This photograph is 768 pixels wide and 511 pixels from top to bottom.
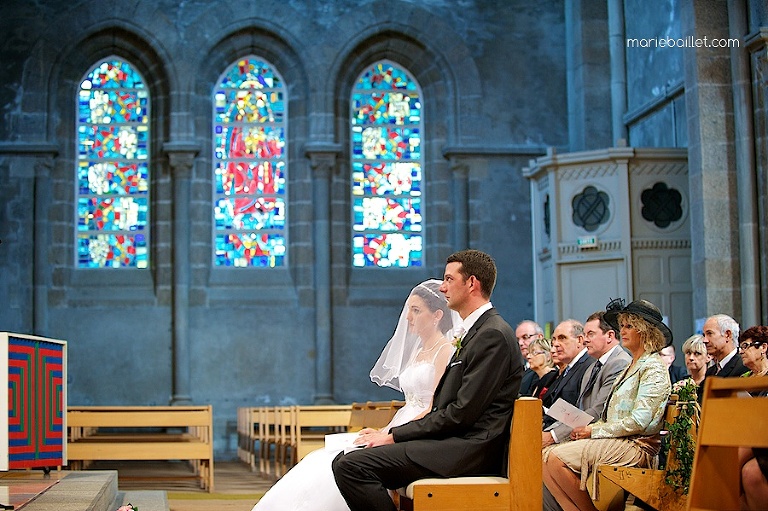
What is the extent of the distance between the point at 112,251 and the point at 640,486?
11.4 metres

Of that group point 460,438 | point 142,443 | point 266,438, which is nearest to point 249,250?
point 266,438

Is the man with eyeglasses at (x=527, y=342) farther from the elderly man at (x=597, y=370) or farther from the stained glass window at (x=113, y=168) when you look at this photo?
the stained glass window at (x=113, y=168)

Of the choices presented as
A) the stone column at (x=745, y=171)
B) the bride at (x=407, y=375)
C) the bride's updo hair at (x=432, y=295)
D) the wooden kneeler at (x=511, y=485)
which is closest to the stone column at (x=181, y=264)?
the stone column at (x=745, y=171)

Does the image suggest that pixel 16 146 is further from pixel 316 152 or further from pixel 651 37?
pixel 651 37

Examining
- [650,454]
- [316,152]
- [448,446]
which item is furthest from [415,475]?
[316,152]

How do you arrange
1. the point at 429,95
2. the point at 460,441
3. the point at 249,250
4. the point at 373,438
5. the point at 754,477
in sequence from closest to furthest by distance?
the point at 754,477, the point at 460,441, the point at 373,438, the point at 249,250, the point at 429,95

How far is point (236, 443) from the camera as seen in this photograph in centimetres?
1484

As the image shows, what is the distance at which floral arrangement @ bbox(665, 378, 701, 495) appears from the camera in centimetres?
496

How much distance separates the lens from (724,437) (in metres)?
3.30

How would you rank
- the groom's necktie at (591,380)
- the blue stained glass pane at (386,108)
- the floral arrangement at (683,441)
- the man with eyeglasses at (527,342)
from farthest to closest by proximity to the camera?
the blue stained glass pane at (386,108)
the man with eyeglasses at (527,342)
the groom's necktie at (591,380)
the floral arrangement at (683,441)

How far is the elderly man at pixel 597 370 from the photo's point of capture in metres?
5.95

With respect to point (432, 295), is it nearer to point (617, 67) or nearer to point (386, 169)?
point (617, 67)

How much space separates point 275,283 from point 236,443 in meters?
2.15

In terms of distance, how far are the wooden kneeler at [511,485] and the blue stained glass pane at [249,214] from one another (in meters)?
11.5
